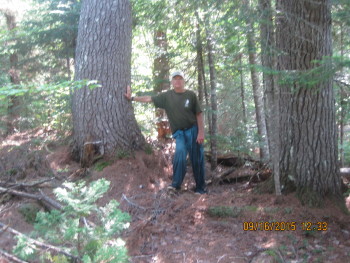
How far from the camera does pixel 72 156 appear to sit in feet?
21.8

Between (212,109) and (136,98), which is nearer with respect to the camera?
(136,98)

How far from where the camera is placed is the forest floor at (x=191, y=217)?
398 centimetres

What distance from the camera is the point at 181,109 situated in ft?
20.5

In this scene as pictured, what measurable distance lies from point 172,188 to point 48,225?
3.45 meters

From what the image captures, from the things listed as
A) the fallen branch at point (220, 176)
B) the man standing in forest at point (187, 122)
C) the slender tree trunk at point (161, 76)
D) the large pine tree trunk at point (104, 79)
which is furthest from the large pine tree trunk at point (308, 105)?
the slender tree trunk at point (161, 76)

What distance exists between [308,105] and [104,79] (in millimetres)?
3771

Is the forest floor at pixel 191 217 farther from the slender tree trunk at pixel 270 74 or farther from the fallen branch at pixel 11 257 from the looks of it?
the slender tree trunk at pixel 270 74

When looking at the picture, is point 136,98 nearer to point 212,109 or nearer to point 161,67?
point 212,109

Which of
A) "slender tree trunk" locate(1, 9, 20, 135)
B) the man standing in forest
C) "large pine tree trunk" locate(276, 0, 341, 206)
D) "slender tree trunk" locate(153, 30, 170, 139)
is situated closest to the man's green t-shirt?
the man standing in forest

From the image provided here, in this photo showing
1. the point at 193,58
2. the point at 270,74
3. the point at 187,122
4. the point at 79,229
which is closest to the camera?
the point at 79,229

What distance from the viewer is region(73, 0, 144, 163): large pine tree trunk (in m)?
6.30
